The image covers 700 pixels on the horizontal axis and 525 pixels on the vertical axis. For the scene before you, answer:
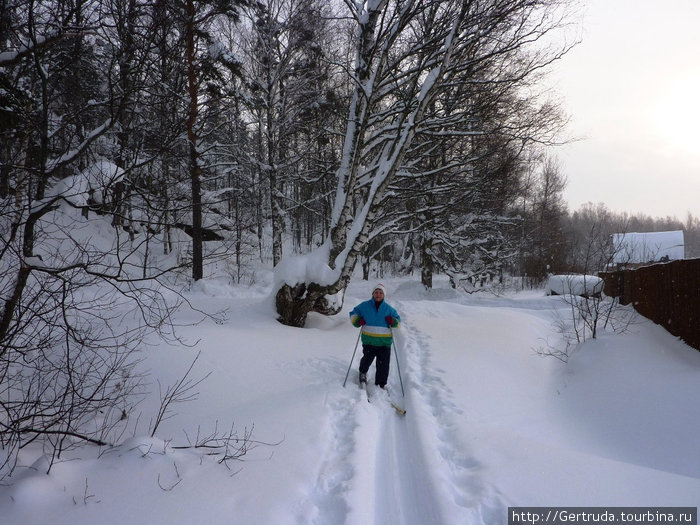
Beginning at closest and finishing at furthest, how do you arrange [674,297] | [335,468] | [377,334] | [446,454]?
[335,468] → [446,454] → [377,334] → [674,297]

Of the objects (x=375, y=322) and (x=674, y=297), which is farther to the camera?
(x=674, y=297)

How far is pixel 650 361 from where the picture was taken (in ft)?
18.1

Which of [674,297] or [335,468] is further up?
[674,297]

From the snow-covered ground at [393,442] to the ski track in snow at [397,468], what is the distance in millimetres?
17

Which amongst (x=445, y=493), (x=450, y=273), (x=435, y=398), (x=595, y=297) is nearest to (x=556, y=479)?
(x=445, y=493)

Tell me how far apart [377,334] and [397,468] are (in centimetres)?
243

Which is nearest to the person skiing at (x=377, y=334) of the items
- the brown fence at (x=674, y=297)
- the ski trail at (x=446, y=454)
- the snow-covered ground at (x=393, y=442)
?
the snow-covered ground at (x=393, y=442)

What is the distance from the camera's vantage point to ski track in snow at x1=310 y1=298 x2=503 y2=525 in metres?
2.79

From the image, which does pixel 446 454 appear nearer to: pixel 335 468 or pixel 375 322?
pixel 335 468

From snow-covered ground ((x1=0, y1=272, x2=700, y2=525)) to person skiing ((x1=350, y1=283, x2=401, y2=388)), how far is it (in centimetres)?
38

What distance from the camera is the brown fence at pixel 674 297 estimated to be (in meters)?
5.71

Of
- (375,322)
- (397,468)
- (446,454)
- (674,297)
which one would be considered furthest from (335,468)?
(674,297)

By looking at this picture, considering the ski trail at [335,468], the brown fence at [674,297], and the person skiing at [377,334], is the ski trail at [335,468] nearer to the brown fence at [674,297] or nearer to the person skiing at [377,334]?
the person skiing at [377,334]

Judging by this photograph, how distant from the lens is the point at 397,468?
342 centimetres
